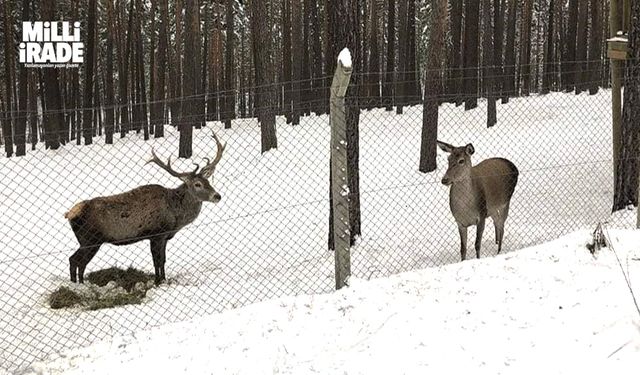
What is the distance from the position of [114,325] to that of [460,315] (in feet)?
12.0

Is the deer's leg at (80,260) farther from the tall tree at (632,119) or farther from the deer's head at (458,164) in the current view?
the tall tree at (632,119)

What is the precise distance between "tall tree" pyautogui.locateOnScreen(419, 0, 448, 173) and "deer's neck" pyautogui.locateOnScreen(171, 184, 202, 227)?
628cm

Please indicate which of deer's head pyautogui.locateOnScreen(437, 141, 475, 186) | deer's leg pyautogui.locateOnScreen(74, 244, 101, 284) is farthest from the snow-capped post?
deer's leg pyautogui.locateOnScreen(74, 244, 101, 284)

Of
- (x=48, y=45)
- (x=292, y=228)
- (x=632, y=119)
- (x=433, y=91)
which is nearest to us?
(x=632, y=119)

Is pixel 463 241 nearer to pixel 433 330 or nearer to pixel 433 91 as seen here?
pixel 433 330

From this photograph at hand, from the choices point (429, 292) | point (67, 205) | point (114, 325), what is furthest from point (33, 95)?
point (429, 292)

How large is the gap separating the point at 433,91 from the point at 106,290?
29.8 feet

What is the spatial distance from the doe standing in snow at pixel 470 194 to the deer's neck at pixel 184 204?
361 cm

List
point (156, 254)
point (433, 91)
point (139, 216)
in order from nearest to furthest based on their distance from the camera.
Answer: point (156, 254)
point (139, 216)
point (433, 91)

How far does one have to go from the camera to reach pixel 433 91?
48.7 feet

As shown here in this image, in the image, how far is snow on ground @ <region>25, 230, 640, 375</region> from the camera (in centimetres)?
407

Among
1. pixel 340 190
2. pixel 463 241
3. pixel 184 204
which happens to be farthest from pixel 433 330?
pixel 184 204

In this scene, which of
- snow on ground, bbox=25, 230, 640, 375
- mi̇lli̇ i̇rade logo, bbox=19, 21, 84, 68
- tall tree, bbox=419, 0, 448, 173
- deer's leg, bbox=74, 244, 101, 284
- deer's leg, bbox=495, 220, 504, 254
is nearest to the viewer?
snow on ground, bbox=25, 230, 640, 375

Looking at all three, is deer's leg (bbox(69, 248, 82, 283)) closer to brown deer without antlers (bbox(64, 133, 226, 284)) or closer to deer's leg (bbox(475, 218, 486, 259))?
brown deer without antlers (bbox(64, 133, 226, 284))
